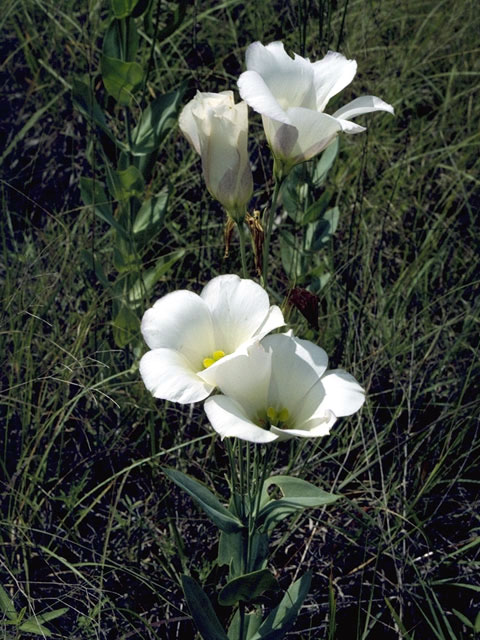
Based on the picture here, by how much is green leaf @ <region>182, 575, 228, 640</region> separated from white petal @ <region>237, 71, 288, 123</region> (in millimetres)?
710

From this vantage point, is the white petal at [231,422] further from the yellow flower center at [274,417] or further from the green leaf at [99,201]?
the green leaf at [99,201]

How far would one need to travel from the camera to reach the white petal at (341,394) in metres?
0.92

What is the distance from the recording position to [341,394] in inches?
37.0

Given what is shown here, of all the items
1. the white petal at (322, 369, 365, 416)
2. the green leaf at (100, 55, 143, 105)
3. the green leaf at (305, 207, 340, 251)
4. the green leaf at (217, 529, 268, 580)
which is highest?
the green leaf at (100, 55, 143, 105)

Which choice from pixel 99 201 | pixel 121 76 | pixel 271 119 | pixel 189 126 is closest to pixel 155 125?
pixel 121 76

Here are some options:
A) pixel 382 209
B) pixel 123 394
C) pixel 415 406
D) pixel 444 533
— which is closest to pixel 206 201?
pixel 382 209

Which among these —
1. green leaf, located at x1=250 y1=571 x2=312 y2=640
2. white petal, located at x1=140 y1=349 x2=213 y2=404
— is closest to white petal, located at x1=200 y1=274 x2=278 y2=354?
white petal, located at x1=140 y1=349 x2=213 y2=404

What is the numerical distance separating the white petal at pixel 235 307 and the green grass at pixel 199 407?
204 mm

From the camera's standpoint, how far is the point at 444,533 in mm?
1535

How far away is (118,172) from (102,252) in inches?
11.8

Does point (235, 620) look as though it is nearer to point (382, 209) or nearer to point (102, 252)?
point (102, 252)

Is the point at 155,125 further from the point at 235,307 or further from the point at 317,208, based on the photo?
the point at 235,307

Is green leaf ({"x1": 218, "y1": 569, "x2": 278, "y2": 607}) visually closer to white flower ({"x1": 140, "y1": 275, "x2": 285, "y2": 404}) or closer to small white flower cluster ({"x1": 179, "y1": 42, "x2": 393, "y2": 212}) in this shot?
white flower ({"x1": 140, "y1": 275, "x2": 285, "y2": 404})

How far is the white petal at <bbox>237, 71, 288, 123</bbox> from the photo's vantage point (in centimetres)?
92
